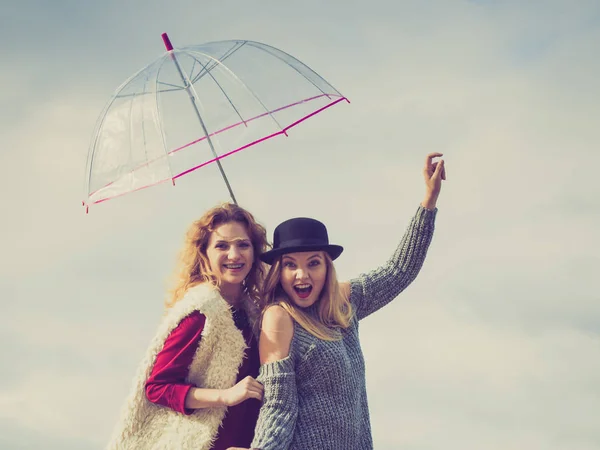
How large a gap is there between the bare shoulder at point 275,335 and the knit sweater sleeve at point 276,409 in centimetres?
6

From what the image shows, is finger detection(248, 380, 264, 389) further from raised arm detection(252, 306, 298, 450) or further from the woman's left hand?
the woman's left hand

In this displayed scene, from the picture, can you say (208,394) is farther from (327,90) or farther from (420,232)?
(327,90)

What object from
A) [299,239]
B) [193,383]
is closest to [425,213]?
[299,239]

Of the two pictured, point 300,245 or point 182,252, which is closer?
point 300,245

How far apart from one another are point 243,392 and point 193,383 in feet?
1.27

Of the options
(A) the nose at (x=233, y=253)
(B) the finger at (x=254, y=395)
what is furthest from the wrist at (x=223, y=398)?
(A) the nose at (x=233, y=253)

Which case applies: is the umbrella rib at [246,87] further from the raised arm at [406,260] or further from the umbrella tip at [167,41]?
the raised arm at [406,260]

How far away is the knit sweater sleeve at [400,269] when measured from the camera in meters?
4.58

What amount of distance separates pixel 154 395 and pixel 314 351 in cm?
85

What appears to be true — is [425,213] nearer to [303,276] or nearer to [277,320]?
[303,276]

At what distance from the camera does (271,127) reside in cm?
446

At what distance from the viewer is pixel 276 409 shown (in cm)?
377

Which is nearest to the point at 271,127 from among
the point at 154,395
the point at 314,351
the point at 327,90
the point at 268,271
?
the point at 327,90

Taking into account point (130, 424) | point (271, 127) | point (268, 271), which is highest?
point (271, 127)
